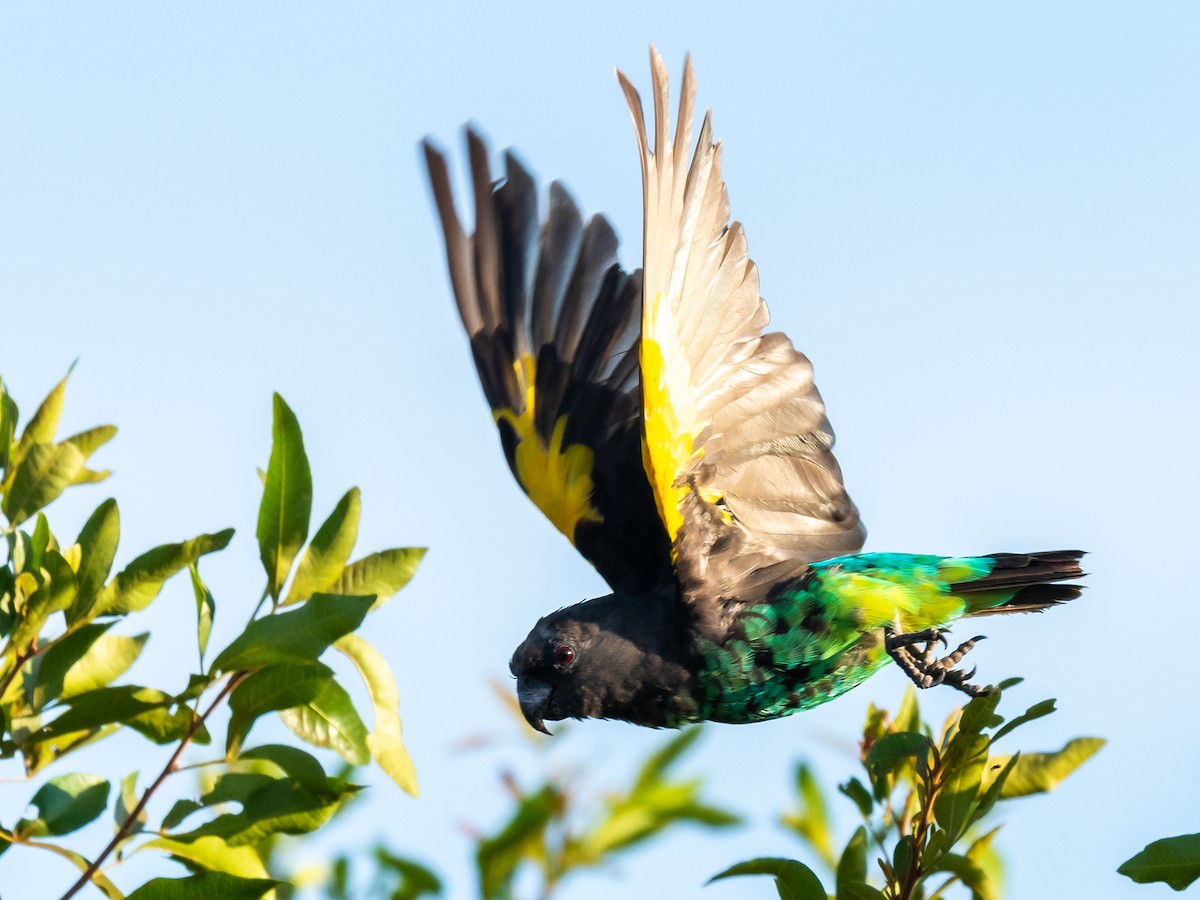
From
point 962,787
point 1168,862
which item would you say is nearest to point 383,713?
point 962,787

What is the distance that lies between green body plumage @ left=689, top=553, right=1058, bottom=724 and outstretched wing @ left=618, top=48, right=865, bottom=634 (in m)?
0.15

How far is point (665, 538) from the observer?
558 cm

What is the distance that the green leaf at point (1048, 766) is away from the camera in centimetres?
331

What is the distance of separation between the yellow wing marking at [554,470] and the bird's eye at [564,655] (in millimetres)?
638

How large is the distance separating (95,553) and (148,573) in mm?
121

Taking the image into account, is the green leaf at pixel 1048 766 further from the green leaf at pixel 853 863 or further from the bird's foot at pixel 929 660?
the bird's foot at pixel 929 660

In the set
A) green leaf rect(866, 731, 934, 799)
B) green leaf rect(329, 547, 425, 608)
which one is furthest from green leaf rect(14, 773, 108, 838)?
green leaf rect(866, 731, 934, 799)

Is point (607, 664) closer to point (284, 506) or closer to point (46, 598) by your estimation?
point (284, 506)

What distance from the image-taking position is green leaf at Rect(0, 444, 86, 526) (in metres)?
3.05

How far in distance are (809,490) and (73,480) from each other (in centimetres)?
375

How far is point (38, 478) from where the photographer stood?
3.07 meters

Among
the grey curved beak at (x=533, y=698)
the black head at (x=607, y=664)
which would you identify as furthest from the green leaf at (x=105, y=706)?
the grey curved beak at (x=533, y=698)

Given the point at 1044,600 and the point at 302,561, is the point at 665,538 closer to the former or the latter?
the point at 1044,600

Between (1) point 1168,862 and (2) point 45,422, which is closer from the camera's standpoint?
(1) point 1168,862
